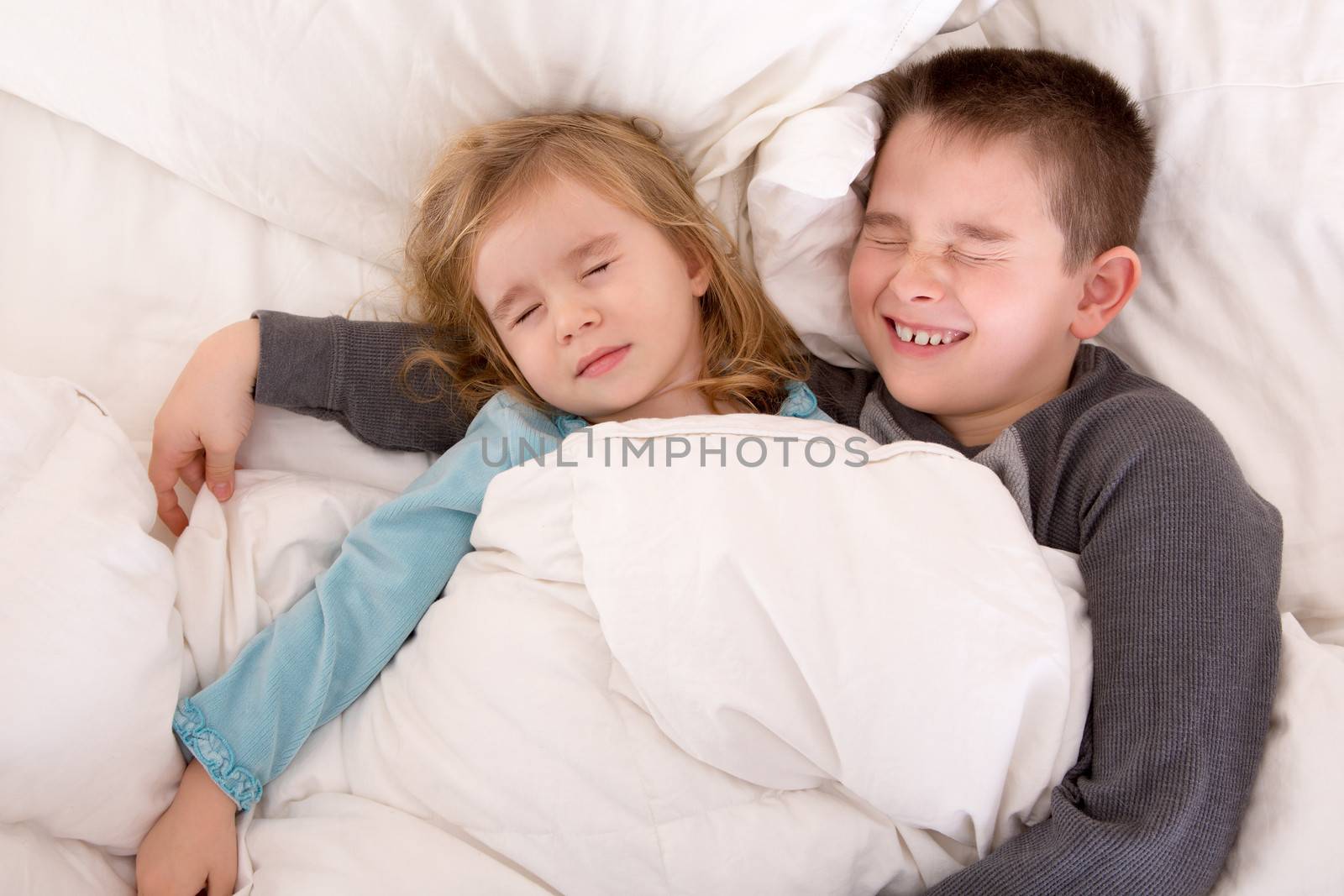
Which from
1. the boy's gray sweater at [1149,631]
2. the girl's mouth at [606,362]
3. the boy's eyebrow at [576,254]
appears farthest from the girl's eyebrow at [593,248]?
the boy's gray sweater at [1149,631]

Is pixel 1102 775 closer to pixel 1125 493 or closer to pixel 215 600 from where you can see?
pixel 1125 493

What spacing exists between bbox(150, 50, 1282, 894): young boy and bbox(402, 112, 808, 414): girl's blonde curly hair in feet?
0.23

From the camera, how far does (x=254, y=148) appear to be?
1.11 m

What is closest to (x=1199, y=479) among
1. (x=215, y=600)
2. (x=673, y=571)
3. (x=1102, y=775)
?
(x=1102, y=775)

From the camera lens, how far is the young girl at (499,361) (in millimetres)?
885

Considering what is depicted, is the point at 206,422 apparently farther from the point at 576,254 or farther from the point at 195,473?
the point at 576,254

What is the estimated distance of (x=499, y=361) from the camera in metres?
1.19

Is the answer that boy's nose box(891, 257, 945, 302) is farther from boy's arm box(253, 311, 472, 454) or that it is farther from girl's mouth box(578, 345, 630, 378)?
boy's arm box(253, 311, 472, 454)

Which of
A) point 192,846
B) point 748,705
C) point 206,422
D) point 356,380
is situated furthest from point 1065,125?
point 192,846

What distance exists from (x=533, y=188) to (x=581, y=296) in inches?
5.6

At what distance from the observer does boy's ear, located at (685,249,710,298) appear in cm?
116

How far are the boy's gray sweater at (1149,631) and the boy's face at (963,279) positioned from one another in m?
0.07

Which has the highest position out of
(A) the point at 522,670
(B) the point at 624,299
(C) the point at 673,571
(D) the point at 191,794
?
(B) the point at 624,299

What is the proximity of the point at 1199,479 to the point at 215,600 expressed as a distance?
0.94 m
